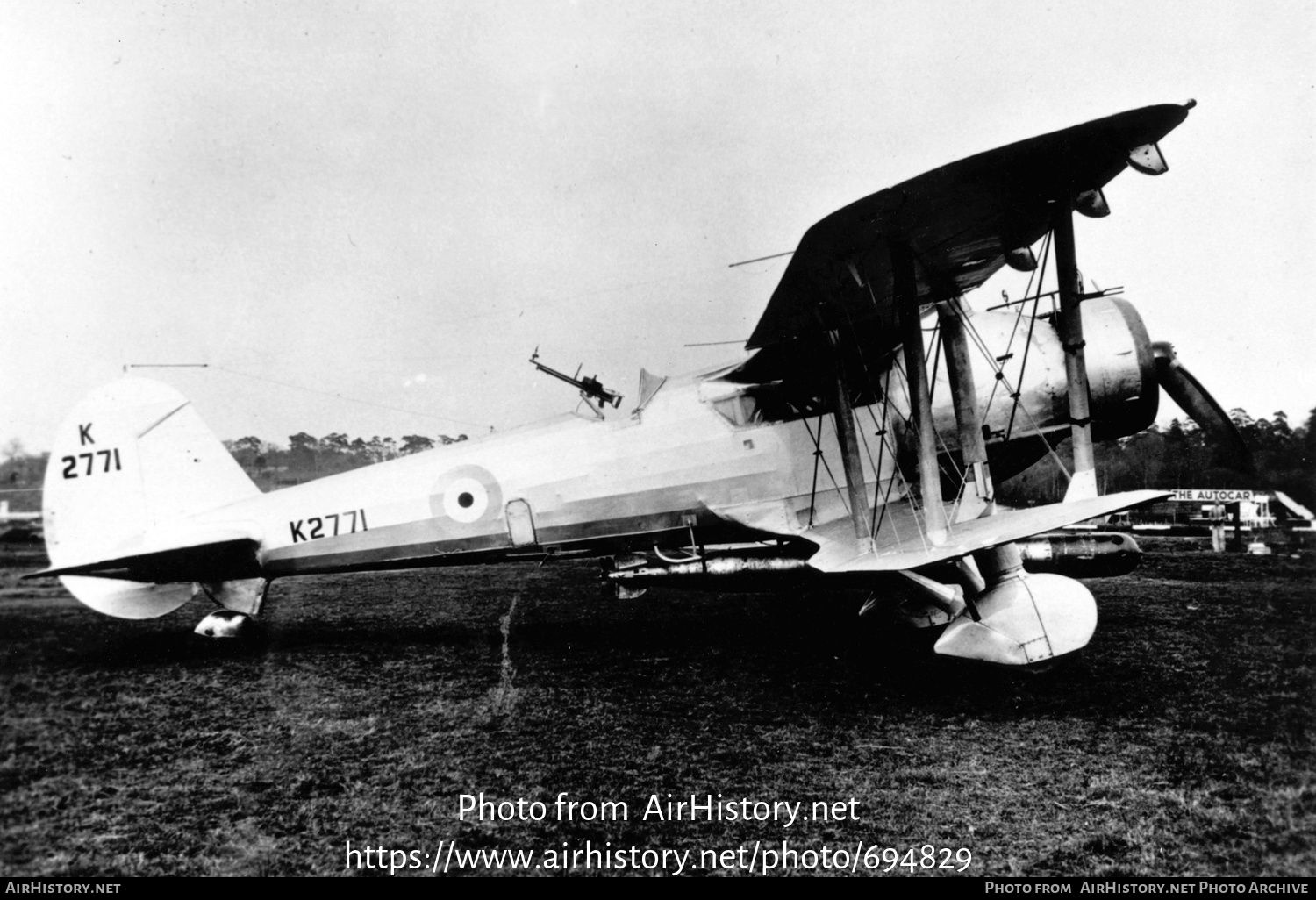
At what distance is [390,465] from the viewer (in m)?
5.82

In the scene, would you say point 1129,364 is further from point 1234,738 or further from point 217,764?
point 217,764

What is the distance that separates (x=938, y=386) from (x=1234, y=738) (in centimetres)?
278

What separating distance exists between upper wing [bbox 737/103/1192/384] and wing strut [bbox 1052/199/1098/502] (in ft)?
0.57

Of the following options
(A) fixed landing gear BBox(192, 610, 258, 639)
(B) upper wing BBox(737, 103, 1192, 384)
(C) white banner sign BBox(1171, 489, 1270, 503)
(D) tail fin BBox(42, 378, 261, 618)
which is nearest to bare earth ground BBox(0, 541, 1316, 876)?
(A) fixed landing gear BBox(192, 610, 258, 639)

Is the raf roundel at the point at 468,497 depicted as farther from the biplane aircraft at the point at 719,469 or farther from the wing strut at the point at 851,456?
the wing strut at the point at 851,456

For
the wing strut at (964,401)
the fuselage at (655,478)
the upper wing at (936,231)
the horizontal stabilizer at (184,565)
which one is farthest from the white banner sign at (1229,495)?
the horizontal stabilizer at (184,565)

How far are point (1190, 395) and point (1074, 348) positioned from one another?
182 centimetres

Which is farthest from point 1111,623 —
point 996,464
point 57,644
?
point 57,644

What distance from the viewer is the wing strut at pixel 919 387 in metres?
4.02

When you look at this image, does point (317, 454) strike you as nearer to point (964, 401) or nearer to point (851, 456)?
point (851, 456)

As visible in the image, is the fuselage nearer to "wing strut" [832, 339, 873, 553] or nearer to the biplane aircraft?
the biplane aircraft

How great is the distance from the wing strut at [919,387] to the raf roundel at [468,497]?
314 centimetres

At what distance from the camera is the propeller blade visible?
16.9ft

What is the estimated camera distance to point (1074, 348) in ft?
13.6
